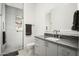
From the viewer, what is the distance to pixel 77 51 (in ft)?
3.82

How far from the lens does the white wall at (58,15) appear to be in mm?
1264

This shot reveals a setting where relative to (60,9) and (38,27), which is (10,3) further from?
(60,9)

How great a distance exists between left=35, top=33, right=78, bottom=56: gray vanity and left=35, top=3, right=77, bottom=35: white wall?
141 millimetres

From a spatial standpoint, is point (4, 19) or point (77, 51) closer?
point (77, 51)

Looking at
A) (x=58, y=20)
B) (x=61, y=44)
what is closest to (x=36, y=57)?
(x=61, y=44)

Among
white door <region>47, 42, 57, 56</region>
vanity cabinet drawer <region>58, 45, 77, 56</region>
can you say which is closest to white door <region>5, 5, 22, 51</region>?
white door <region>47, 42, 57, 56</region>

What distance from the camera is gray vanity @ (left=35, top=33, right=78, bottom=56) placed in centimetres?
116

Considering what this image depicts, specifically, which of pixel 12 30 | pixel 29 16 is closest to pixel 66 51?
pixel 29 16

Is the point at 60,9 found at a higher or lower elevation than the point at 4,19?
higher

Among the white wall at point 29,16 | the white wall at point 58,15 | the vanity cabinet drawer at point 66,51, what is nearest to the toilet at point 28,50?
the white wall at point 29,16

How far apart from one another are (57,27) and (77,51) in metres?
0.48

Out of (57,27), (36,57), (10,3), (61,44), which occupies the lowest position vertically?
(36,57)

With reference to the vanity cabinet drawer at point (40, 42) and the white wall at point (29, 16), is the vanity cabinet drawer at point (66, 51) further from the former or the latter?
the white wall at point (29, 16)

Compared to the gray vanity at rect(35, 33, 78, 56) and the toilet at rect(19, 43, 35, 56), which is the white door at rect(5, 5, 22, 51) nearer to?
the toilet at rect(19, 43, 35, 56)
